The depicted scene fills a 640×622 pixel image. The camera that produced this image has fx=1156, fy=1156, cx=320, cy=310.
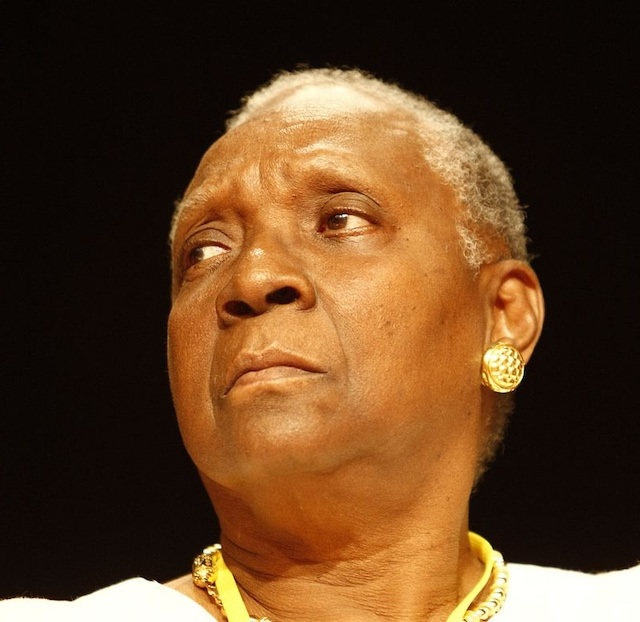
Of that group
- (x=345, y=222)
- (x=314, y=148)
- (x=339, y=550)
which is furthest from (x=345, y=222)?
(x=339, y=550)

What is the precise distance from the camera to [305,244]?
236 centimetres

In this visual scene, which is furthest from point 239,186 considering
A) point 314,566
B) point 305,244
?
point 314,566

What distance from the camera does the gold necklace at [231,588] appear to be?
90.8 inches

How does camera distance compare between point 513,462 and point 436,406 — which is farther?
point 513,462

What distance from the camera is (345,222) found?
2400mm

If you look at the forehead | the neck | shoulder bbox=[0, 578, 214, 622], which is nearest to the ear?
the forehead

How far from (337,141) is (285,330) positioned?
0.50 metres

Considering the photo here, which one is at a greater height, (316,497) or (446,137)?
(446,137)

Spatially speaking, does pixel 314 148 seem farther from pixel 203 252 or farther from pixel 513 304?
pixel 513 304

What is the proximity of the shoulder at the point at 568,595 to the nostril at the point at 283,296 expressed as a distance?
0.81 meters

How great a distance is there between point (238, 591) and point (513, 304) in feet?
2.94

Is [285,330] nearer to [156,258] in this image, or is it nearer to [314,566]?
[314,566]

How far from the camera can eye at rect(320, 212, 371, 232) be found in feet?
7.86

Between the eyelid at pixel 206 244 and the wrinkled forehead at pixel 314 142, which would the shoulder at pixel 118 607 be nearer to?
the eyelid at pixel 206 244
